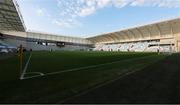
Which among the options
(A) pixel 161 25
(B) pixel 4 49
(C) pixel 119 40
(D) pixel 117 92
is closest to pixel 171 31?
(A) pixel 161 25

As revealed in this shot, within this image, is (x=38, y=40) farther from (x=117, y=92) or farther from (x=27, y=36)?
(x=117, y=92)

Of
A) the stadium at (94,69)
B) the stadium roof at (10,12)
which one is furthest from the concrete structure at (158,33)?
the stadium roof at (10,12)

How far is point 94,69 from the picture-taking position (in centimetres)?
1240

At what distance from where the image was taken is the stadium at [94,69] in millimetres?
5805

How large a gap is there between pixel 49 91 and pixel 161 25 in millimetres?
68618

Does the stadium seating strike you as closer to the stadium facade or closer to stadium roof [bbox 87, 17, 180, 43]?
the stadium facade

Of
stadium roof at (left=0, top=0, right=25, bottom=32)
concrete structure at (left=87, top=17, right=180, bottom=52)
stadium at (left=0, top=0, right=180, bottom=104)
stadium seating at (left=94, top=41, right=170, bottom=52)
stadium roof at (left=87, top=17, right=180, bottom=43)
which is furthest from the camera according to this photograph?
stadium seating at (left=94, top=41, right=170, bottom=52)

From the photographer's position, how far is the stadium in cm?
580

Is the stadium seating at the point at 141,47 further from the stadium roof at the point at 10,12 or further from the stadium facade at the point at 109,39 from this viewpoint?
the stadium roof at the point at 10,12

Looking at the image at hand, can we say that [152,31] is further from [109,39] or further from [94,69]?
[94,69]

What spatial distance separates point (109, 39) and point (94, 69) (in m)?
104

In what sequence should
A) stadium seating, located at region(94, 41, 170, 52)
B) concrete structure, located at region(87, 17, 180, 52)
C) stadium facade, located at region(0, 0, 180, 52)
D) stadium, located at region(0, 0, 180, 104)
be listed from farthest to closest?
stadium seating, located at region(94, 41, 170, 52), concrete structure, located at region(87, 17, 180, 52), stadium facade, located at region(0, 0, 180, 52), stadium, located at region(0, 0, 180, 104)

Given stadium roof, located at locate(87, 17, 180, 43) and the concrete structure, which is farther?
the concrete structure

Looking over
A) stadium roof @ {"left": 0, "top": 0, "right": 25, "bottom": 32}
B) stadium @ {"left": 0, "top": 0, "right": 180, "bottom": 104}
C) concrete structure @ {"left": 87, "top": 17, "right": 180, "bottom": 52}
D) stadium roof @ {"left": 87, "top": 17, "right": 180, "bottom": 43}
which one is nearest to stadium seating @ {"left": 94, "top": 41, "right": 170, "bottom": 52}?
stadium @ {"left": 0, "top": 0, "right": 180, "bottom": 104}
